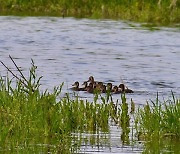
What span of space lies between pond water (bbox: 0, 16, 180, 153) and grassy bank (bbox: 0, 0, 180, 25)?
170 cm

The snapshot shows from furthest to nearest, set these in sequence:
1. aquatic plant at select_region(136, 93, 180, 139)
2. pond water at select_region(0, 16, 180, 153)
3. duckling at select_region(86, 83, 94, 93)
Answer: pond water at select_region(0, 16, 180, 153), duckling at select_region(86, 83, 94, 93), aquatic plant at select_region(136, 93, 180, 139)

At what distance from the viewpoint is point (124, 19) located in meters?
32.7

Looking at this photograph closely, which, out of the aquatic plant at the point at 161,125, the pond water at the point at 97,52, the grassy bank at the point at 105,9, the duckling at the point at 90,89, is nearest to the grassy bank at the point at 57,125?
the aquatic plant at the point at 161,125

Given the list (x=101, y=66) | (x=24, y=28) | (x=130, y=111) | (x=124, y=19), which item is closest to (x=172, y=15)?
(x=124, y=19)

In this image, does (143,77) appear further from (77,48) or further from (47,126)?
(47,126)

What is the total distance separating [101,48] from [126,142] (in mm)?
13503

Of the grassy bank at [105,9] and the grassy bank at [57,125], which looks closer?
the grassy bank at [57,125]

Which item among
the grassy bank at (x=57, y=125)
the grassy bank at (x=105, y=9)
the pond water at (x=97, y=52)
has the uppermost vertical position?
the grassy bank at (x=105, y=9)

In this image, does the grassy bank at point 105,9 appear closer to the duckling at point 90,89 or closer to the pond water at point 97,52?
the pond water at point 97,52

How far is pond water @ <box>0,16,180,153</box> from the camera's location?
1531 centimetres

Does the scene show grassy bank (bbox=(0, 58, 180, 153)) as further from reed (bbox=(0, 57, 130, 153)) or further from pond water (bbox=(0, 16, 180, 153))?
pond water (bbox=(0, 16, 180, 153))

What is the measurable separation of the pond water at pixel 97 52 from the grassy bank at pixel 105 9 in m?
1.70

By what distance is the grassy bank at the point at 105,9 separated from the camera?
32.2 meters

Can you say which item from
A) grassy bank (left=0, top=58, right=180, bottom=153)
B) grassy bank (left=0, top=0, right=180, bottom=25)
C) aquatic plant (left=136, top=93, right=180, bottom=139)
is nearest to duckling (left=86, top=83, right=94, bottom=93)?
grassy bank (left=0, top=58, right=180, bottom=153)
